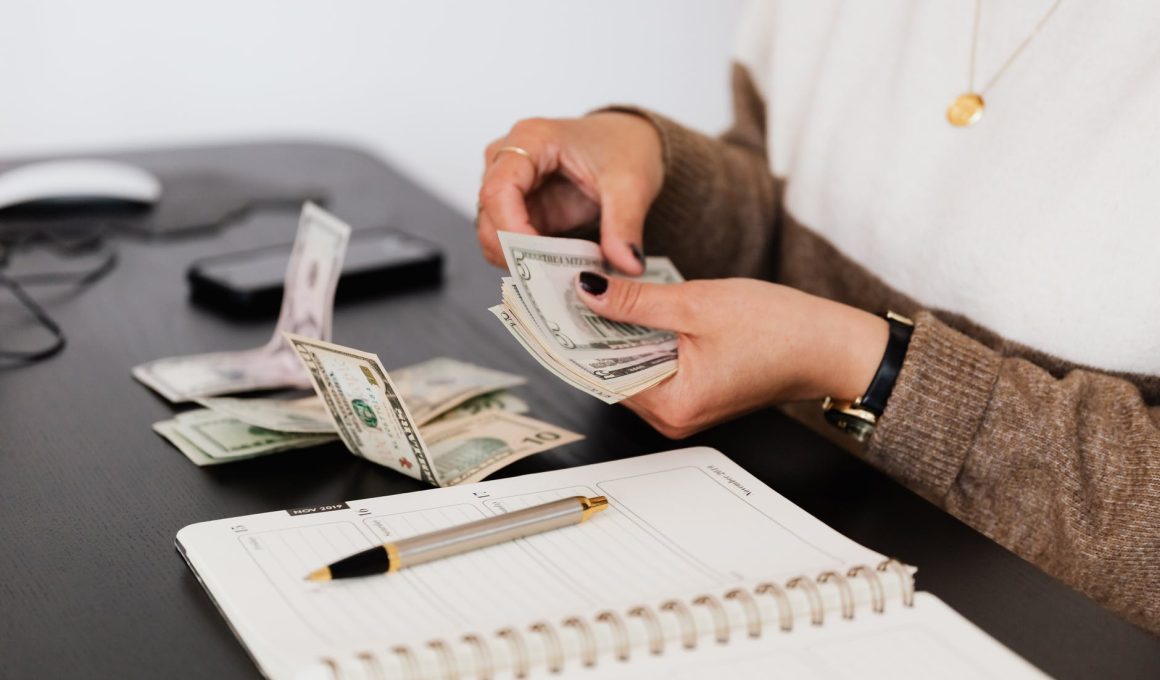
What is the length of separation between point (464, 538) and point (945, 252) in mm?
573

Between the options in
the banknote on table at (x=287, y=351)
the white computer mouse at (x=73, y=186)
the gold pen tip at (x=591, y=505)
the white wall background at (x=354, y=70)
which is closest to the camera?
the gold pen tip at (x=591, y=505)

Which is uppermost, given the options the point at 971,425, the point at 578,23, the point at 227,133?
the point at 578,23

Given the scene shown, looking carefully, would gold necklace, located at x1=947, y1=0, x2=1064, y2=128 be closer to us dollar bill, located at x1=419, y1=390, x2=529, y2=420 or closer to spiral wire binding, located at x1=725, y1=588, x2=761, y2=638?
us dollar bill, located at x1=419, y1=390, x2=529, y2=420

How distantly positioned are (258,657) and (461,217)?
0.90 m

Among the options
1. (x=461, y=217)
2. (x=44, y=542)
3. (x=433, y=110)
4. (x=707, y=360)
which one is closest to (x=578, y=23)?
(x=433, y=110)

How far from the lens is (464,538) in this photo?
1.98 feet

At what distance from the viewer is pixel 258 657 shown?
1.69 feet

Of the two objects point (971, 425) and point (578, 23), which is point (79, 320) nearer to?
point (971, 425)

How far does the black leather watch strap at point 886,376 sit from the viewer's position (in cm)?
79

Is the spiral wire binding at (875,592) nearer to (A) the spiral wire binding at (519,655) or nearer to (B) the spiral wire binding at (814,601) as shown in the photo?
(B) the spiral wire binding at (814,601)

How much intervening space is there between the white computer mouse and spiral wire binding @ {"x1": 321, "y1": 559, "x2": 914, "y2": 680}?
3.18ft

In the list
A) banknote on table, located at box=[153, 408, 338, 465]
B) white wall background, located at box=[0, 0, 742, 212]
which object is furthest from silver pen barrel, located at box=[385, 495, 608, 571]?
white wall background, located at box=[0, 0, 742, 212]

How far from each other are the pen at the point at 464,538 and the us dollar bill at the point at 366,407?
109mm

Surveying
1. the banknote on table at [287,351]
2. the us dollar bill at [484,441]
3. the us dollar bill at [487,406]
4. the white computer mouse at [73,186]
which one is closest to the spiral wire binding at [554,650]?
the us dollar bill at [484,441]
